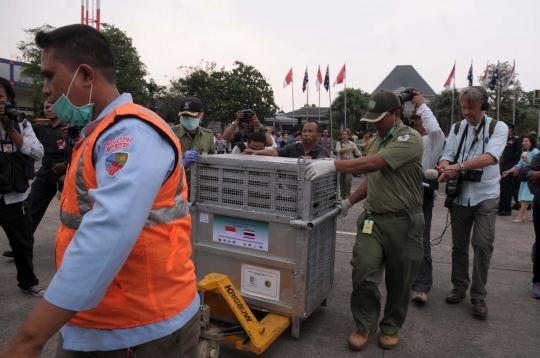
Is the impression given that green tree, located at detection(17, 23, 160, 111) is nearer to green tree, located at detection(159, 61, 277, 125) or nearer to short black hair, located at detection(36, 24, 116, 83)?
green tree, located at detection(159, 61, 277, 125)

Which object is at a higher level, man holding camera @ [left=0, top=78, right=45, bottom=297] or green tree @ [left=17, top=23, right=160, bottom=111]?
green tree @ [left=17, top=23, right=160, bottom=111]

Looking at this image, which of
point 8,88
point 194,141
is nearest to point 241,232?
point 194,141

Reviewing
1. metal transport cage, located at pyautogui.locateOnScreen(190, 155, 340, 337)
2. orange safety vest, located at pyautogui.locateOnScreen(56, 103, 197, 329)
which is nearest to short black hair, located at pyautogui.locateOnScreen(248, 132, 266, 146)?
metal transport cage, located at pyautogui.locateOnScreen(190, 155, 340, 337)

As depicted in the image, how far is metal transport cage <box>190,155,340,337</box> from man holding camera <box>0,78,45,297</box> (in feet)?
6.87

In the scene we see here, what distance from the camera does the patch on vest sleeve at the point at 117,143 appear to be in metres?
1.28

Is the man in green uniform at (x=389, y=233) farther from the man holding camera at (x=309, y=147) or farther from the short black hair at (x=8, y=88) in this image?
the short black hair at (x=8, y=88)

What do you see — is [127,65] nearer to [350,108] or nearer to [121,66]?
[121,66]

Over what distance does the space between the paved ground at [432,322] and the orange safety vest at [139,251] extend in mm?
2178

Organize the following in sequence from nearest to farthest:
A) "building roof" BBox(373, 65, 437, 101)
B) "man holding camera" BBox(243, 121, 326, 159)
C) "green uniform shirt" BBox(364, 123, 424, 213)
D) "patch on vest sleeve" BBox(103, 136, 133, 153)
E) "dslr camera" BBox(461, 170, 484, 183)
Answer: "patch on vest sleeve" BBox(103, 136, 133, 153) < "green uniform shirt" BBox(364, 123, 424, 213) < "dslr camera" BBox(461, 170, 484, 183) < "man holding camera" BBox(243, 121, 326, 159) < "building roof" BBox(373, 65, 437, 101)

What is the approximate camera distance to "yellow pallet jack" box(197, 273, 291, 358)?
9.82 feet

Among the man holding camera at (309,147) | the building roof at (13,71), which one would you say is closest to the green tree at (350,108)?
the building roof at (13,71)

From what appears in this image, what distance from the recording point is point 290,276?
3.35 meters

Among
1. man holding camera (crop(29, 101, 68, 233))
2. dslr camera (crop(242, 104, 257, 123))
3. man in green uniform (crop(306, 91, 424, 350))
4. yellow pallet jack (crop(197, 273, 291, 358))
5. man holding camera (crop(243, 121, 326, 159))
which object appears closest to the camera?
yellow pallet jack (crop(197, 273, 291, 358))

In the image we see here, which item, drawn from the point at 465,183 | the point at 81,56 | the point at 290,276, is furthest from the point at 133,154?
the point at 465,183
